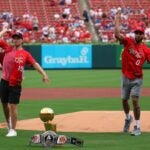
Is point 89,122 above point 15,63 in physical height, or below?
below

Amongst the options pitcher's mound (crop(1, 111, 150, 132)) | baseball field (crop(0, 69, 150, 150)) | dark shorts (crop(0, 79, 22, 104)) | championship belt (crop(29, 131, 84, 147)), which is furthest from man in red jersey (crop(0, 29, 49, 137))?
championship belt (crop(29, 131, 84, 147))

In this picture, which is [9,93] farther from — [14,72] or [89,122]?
[89,122]

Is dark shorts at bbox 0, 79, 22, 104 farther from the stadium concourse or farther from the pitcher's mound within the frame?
the stadium concourse

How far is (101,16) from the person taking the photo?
138ft

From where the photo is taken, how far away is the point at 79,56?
121 feet

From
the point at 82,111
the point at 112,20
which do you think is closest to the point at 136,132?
the point at 82,111

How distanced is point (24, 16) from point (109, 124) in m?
26.9

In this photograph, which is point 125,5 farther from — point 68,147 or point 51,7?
point 68,147

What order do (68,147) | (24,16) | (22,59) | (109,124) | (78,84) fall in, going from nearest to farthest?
1. (68,147)
2. (22,59)
3. (109,124)
4. (78,84)
5. (24,16)

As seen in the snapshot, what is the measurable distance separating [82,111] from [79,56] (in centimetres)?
2034

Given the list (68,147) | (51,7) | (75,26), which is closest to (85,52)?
(75,26)

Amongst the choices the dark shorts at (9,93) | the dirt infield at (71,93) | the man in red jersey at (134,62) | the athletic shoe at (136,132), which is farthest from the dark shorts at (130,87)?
the dirt infield at (71,93)

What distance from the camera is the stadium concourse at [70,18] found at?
39.3 m

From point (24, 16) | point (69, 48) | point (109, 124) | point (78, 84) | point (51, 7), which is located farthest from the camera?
point (51, 7)
